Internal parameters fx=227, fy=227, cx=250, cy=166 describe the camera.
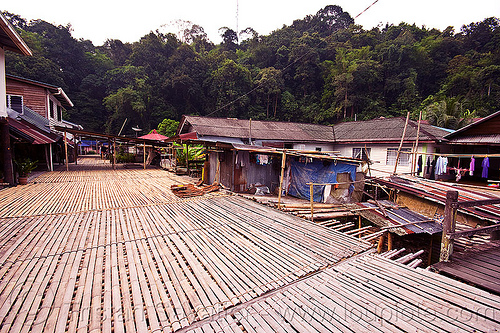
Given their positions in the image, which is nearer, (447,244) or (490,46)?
(447,244)

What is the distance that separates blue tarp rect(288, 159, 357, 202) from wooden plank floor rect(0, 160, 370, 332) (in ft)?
11.9

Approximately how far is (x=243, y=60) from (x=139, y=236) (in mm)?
46889

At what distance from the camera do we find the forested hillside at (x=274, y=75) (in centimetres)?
3394

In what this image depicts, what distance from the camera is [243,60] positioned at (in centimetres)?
4575

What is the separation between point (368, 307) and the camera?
2.72m

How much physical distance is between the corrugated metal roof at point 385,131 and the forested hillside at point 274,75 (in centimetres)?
1373

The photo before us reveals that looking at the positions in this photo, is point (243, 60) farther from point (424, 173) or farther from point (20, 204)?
point (20, 204)

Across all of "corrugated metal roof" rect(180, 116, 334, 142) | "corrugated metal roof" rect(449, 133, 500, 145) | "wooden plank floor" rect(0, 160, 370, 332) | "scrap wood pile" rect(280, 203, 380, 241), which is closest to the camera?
"wooden plank floor" rect(0, 160, 370, 332)

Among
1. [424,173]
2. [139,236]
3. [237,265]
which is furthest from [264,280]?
[424,173]

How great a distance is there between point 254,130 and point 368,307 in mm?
17306

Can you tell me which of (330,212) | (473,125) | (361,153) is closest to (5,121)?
(330,212)

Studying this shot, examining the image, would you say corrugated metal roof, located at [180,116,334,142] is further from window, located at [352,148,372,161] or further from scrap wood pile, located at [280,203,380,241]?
scrap wood pile, located at [280,203,380,241]

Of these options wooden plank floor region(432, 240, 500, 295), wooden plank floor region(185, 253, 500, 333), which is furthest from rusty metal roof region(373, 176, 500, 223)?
wooden plank floor region(185, 253, 500, 333)

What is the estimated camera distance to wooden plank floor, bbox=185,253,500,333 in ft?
7.96
